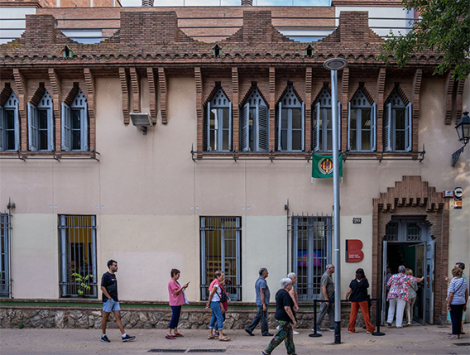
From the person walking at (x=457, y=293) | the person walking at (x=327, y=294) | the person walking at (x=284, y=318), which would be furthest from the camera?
the person walking at (x=327, y=294)

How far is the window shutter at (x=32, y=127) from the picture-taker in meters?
10.5

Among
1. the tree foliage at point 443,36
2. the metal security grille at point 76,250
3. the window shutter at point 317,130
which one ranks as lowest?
the metal security grille at point 76,250

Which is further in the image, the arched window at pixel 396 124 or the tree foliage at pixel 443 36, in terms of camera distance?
the arched window at pixel 396 124

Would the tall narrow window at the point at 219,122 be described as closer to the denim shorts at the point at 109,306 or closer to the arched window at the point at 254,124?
the arched window at the point at 254,124

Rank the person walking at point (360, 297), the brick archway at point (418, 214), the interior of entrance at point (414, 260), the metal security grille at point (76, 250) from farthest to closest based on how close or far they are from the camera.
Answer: the interior of entrance at point (414, 260), the metal security grille at point (76, 250), the brick archway at point (418, 214), the person walking at point (360, 297)

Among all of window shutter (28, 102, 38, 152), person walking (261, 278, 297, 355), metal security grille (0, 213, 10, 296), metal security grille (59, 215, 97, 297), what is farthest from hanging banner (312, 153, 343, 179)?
metal security grille (0, 213, 10, 296)

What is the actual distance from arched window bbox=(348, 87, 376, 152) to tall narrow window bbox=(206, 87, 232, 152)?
10.7 ft

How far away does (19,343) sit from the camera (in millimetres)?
8844

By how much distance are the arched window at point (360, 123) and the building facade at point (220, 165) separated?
28 mm

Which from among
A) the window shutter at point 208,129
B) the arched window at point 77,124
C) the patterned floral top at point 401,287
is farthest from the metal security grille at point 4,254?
the patterned floral top at point 401,287

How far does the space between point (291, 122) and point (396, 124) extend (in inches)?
110

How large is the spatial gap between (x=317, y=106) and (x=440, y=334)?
6.14 meters

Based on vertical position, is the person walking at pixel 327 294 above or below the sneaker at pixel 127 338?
above

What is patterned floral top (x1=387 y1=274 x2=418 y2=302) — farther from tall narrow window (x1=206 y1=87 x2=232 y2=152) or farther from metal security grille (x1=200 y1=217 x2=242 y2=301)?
tall narrow window (x1=206 y1=87 x2=232 y2=152)
